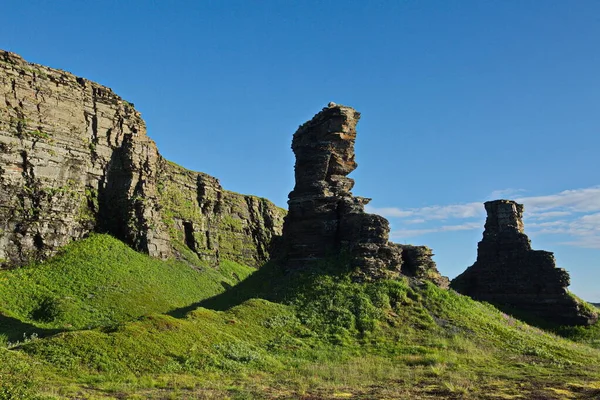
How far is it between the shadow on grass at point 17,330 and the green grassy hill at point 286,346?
0.50m

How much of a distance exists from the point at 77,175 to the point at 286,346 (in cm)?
3860

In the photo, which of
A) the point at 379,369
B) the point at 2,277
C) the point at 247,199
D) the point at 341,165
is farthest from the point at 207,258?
the point at 379,369

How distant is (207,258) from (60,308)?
1294 inches

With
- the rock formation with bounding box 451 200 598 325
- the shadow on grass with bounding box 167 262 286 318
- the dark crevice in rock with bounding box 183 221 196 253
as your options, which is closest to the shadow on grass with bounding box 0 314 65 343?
the shadow on grass with bounding box 167 262 286 318

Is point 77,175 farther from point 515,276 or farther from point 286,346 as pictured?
point 515,276

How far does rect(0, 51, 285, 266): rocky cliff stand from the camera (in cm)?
4984

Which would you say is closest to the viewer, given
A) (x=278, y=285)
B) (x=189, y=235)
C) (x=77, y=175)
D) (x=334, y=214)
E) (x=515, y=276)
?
(x=278, y=285)

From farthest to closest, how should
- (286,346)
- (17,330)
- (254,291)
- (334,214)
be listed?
(334,214) → (254,291) → (17,330) → (286,346)

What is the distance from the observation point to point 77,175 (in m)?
55.8

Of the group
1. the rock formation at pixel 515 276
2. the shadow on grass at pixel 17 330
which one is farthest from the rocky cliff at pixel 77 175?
the rock formation at pixel 515 276

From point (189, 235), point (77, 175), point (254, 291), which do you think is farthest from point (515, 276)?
point (77, 175)

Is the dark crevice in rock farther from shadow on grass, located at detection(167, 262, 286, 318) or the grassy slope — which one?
shadow on grass, located at detection(167, 262, 286, 318)

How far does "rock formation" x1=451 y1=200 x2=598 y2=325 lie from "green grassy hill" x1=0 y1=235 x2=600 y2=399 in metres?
3.58

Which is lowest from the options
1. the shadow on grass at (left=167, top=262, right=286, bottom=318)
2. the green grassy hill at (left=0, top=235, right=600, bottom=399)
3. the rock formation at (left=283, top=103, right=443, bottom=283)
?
the green grassy hill at (left=0, top=235, right=600, bottom=399)
